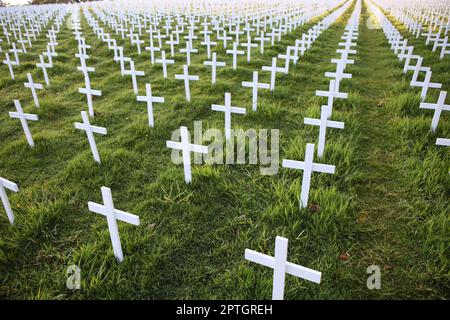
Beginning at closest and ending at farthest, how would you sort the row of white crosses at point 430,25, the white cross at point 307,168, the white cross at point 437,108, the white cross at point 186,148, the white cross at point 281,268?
the white cross at point 281,268 → the white cross at point 307,168 → the white cross at point 186,148 → the white cross at point 437,108 → the row of white crosses at point 430,25

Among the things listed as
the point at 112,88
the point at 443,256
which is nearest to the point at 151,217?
the point at 443,256

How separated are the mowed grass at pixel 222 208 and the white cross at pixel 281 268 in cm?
29

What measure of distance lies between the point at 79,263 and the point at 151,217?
77 centimetres

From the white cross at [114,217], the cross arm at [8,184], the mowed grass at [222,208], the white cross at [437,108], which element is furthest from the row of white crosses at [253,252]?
the white cross at [437,108]

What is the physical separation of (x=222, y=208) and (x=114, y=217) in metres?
1.13

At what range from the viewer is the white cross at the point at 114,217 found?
2.28 m

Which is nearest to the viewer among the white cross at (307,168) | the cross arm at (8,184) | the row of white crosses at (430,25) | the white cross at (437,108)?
the cross arm at (8,184)

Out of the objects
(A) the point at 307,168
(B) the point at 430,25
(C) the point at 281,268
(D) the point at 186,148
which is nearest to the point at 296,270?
(C) the point at 281,268

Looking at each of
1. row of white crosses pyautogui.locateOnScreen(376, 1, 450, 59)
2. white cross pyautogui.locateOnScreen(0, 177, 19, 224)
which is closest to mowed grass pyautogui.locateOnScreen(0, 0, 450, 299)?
white cross pyautogui.locateOnScreen(0, 177, 19, 224)

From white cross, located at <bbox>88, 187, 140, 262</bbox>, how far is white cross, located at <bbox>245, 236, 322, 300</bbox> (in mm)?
958

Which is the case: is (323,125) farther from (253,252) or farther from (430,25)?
(430,25)

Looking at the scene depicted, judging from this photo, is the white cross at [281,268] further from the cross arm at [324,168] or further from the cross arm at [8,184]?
the cross arm at [8,184]

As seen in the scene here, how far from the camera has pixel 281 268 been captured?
6.20 feet
